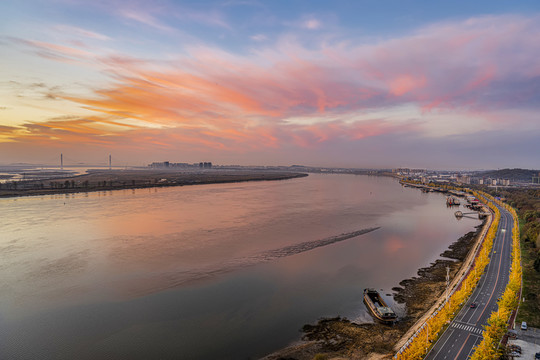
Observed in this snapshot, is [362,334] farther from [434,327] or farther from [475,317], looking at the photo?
[475,317]

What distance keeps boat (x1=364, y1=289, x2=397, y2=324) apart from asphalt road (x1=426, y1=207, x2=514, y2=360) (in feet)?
9.05

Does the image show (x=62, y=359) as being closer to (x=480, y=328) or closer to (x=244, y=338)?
(x=244, y=338)

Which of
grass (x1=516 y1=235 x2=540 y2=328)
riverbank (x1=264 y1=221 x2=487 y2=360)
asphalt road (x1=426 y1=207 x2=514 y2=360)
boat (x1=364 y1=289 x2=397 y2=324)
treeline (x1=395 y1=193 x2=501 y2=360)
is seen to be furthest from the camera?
boat (x1=364 y1=289 x2=397 y2=324)

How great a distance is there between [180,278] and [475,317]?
18.7 meters

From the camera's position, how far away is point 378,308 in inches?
648

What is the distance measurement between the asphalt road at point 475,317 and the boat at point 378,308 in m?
2.76

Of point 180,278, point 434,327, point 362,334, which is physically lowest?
point 362,334

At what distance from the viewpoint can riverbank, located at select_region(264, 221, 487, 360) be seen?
13158 mm

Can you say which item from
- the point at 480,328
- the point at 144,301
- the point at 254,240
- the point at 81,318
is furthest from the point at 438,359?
the point at 254,240

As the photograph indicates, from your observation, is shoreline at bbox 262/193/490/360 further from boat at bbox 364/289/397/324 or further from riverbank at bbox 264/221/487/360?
boat at bbox 364/289/397/324

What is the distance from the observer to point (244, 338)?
47.6 feet

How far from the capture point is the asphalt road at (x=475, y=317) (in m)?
12.5

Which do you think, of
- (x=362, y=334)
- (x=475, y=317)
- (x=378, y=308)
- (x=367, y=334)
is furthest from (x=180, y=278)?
(x=475, y=317)

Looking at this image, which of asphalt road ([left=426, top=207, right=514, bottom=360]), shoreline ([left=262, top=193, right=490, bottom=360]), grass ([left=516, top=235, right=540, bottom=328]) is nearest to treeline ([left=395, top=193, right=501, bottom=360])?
asphalt road ([left=426, top=207, right=514, bottom=360])
